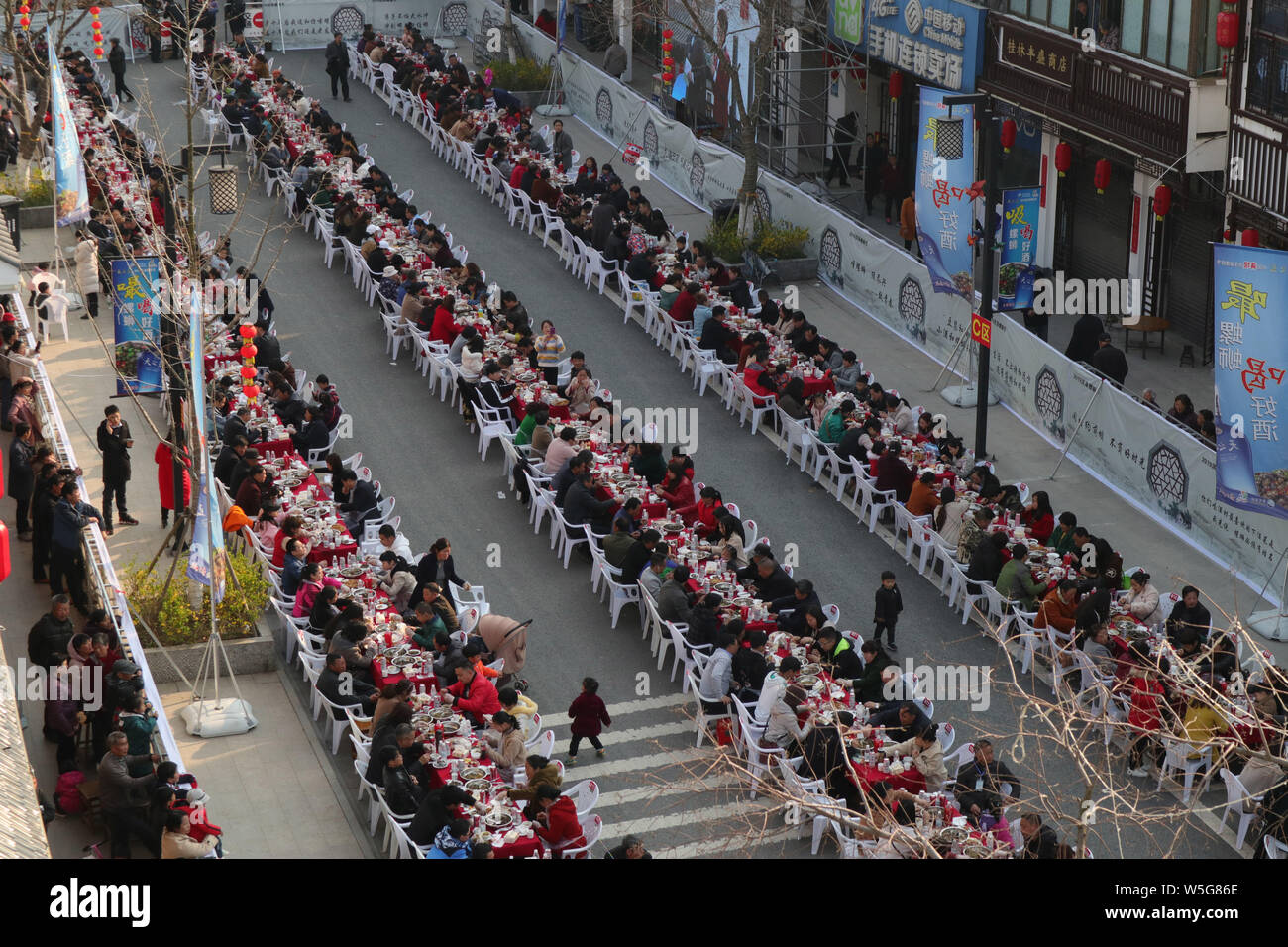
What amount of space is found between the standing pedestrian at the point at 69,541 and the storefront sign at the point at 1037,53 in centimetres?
1633

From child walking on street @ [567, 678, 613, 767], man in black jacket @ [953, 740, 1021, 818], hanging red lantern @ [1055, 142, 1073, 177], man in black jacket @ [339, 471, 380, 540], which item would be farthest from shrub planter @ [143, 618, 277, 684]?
hanging red lantern @ [1055, 142, 1073, 177]

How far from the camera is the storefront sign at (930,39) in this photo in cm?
2998

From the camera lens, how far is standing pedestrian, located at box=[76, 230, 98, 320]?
27422mm

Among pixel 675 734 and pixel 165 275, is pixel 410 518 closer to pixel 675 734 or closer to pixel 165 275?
pixel 165 275

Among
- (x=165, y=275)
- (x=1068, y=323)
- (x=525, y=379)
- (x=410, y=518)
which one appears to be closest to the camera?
(x=165, y=275)

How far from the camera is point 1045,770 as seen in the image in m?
16.7

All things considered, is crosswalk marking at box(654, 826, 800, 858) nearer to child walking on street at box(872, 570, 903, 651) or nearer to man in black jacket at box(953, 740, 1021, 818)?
man in black jacket at box(953, 740, 1021, 818)

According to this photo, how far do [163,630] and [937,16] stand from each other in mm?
18411

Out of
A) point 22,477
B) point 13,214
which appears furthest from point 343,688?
point 13,214

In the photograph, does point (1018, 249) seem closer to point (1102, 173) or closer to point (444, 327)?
point (1102, 173)

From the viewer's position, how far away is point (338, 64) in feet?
130

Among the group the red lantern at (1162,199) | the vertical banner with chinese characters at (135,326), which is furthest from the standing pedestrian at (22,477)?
the red lantern at (1162,199)

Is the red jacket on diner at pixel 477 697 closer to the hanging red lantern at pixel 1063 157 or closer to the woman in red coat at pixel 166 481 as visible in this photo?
the woman in red coat at pixel 166 481

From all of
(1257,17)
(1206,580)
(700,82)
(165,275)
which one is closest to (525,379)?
(165,275)
